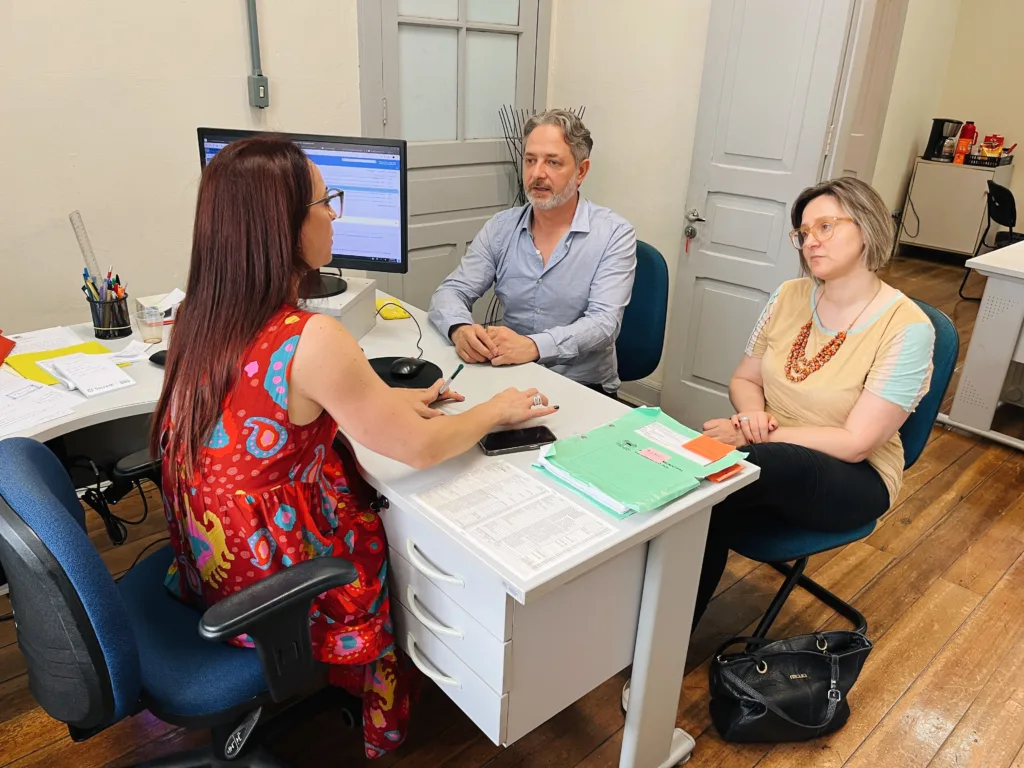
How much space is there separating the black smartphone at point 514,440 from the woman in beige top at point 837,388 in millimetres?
503

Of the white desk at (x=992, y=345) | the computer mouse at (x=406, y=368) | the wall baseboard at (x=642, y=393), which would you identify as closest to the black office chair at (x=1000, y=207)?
the white desk at (x=992, y=345)

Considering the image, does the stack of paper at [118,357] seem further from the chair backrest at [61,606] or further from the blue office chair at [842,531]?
the blue office chair at [842,531]

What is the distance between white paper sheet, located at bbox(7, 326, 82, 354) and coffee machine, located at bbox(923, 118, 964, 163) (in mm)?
6690

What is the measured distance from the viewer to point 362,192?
191 centimetres

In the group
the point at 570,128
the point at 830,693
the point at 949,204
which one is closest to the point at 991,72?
the point at 949,204

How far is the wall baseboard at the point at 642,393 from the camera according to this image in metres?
3.49

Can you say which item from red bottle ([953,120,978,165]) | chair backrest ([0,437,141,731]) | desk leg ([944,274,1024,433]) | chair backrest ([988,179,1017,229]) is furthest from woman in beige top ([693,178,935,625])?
red bottle ([953,120,978,165])

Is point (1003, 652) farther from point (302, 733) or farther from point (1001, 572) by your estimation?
point (302, 733)

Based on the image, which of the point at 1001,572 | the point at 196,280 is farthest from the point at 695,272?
the point at 196,280

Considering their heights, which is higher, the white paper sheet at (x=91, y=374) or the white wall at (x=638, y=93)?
the white wall at (x=638, y=93)

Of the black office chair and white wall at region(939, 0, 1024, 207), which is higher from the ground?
white wall at region(939, 0, 1024, 207)

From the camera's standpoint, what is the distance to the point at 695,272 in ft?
10.2

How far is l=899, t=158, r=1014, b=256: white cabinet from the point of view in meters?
6.11

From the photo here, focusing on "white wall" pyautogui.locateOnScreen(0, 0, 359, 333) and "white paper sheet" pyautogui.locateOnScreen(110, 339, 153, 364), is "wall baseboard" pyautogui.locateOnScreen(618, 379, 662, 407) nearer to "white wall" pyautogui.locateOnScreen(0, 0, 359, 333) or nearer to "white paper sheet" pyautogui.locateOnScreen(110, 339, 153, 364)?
"white wall" pyautogui.locateOnScreen(0, 0, 359, 333)
